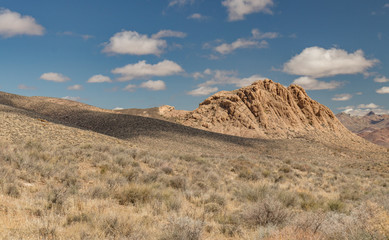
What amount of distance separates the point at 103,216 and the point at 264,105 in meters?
67.4

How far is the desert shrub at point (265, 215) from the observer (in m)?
7.08

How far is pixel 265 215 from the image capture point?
7113 mm

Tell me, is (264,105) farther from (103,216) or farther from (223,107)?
(103,216)

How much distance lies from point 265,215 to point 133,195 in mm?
4140

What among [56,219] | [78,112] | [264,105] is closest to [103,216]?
[56,219]

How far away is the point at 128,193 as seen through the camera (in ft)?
27.8

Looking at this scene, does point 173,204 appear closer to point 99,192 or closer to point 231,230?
point 231,230

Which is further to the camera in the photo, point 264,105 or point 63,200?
point 264,105

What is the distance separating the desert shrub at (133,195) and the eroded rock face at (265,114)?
172 ft

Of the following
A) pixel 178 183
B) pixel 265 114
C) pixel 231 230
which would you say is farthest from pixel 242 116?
pixel 231 230

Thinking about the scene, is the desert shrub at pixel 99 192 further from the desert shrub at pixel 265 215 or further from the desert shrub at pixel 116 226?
the desert shrub at pixel 265 215

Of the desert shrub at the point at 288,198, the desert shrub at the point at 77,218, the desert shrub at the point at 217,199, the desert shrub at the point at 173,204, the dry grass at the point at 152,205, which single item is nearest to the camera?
the dry grass at the point at 152,205

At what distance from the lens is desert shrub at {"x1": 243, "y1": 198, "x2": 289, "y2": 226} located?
23.2 ft

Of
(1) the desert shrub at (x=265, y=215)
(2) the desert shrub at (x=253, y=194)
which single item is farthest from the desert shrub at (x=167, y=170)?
(1) the desert shrub at (x=265, y=215)
